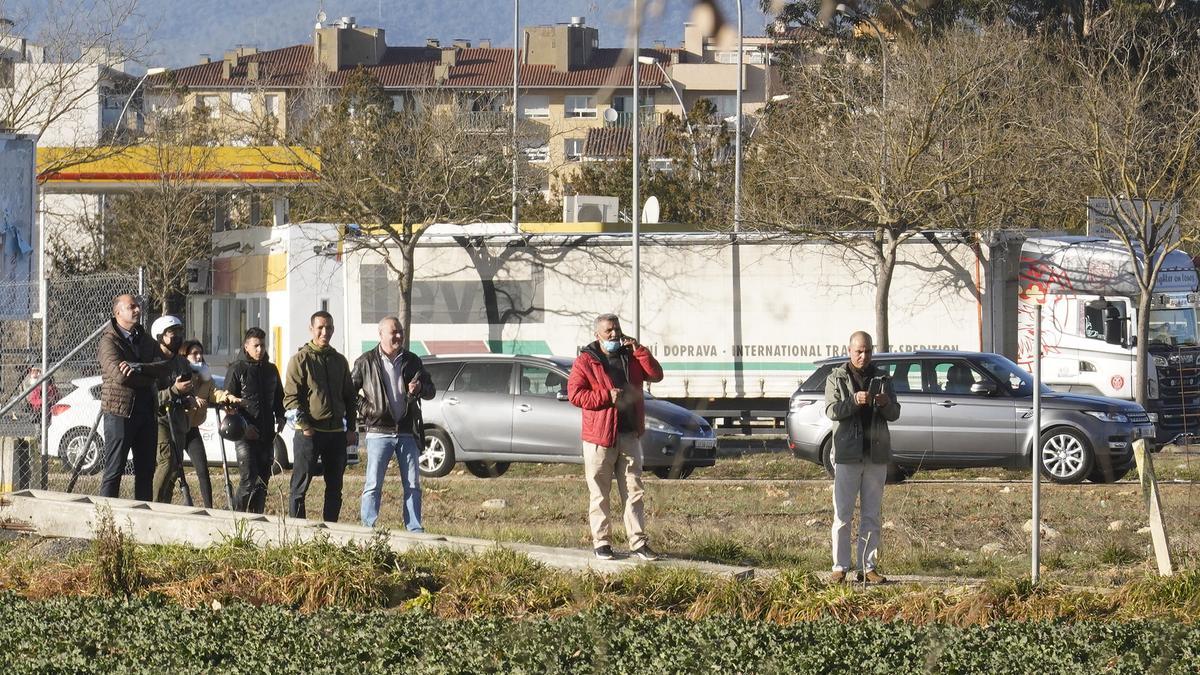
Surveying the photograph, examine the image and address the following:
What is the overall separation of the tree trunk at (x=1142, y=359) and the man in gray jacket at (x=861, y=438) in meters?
15.1

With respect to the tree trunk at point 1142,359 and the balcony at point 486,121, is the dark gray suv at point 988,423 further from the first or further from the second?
the balcony at point 486,121

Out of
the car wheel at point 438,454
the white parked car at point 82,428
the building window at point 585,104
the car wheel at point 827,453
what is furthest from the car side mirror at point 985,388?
the building window at point 585,104

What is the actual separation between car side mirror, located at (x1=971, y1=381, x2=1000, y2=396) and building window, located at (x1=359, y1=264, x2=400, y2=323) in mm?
12418

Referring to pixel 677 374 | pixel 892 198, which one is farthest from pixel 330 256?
pixel 892 198

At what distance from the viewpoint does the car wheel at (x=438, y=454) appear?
19.6 m

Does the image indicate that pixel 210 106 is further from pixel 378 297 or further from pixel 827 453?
pixel 827 453

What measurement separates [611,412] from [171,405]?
4.03 m

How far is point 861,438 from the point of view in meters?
10.1

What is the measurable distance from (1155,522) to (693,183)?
4094 cm

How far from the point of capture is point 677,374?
87.5 feet

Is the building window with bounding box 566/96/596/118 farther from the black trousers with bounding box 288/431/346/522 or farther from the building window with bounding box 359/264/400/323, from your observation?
the building window with bounding box 359/264/400/323

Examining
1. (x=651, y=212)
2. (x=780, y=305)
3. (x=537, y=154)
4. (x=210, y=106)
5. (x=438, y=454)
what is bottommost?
(x=438, y=454)

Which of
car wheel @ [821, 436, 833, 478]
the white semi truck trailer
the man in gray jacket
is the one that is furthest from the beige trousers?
the white semi truck trailer

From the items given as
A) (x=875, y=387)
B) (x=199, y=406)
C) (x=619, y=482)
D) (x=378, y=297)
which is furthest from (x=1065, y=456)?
(x=378, y=297)
